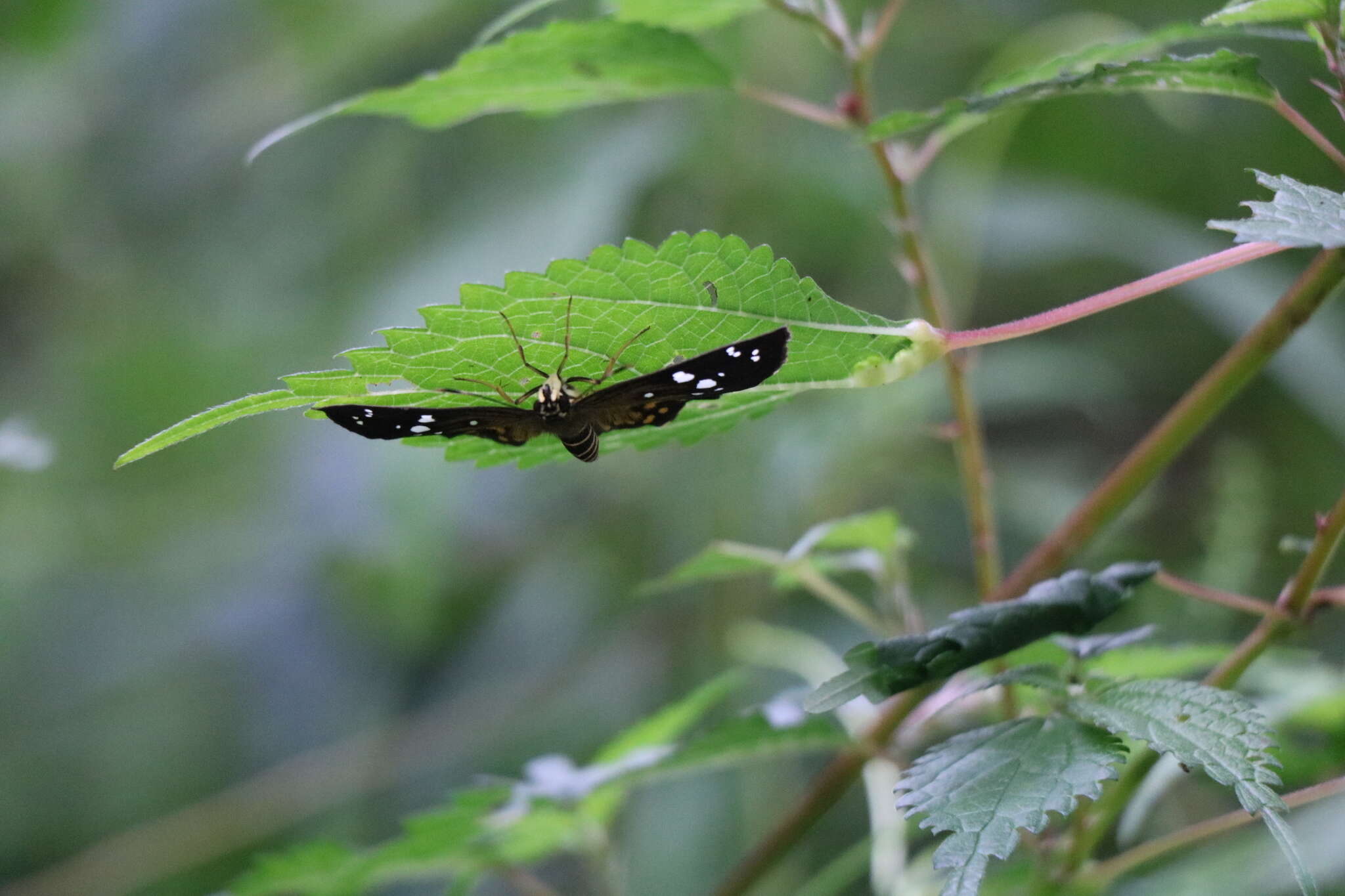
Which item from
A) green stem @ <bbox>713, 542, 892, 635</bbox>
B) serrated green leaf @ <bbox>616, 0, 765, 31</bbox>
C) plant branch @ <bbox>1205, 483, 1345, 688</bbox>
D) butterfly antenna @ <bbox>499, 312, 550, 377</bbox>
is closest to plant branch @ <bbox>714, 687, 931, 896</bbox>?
green stem @ <bbox>713, 542, 892, 635</bbox>

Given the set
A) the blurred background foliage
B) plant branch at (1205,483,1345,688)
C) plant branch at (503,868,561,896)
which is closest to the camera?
plant branch at (1205,483,1345,688)

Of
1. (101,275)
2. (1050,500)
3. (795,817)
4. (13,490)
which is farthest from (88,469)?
(795,817)

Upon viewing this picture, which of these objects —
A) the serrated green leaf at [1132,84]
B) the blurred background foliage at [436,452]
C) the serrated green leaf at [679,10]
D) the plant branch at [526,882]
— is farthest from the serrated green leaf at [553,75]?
the blurred background foliage at [436,452]

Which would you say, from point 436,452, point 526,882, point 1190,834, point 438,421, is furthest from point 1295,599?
point 436,452

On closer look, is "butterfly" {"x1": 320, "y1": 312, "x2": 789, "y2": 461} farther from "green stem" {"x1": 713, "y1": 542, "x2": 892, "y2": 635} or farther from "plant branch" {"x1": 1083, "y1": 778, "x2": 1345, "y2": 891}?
"plant branch" {"x1": 1083, "y1": 778, "x2": 1345, "y2": 891}

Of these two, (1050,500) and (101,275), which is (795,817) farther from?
(101,275)

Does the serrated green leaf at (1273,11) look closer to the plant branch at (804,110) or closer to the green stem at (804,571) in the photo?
the plant branch at (804,110)
